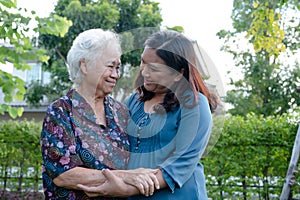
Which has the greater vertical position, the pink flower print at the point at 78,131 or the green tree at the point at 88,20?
the pink flower print at the point at 78,131

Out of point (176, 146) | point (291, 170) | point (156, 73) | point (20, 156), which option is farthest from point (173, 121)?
point (20, 156)

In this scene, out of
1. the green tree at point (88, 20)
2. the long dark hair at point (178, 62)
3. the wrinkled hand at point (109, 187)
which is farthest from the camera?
the green tree at point (88, 20)

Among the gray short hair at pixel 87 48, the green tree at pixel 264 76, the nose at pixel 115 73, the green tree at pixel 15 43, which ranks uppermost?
the gray short hair at pixel 87 48

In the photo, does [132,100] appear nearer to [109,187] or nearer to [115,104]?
[115,104]

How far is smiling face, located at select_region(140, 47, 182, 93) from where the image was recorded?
70.6 inches

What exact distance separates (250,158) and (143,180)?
15.1 ft

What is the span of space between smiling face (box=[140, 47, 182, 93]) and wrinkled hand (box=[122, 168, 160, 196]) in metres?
0.36

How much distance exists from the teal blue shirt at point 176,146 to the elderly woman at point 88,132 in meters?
0.07

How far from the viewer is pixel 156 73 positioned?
5.92ft

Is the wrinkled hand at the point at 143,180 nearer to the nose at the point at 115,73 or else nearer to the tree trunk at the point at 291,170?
the nose at the point at 115,73

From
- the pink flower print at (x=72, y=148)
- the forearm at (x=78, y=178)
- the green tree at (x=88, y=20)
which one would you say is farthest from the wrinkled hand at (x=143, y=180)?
the green tree at (x=88, y=20)

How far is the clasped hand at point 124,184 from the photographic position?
1.69 m

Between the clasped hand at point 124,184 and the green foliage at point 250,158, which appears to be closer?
the clasped hand at point 124,184

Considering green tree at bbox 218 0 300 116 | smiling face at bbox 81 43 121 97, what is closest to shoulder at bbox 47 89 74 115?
smiling face at bbox 81 43 121 97
